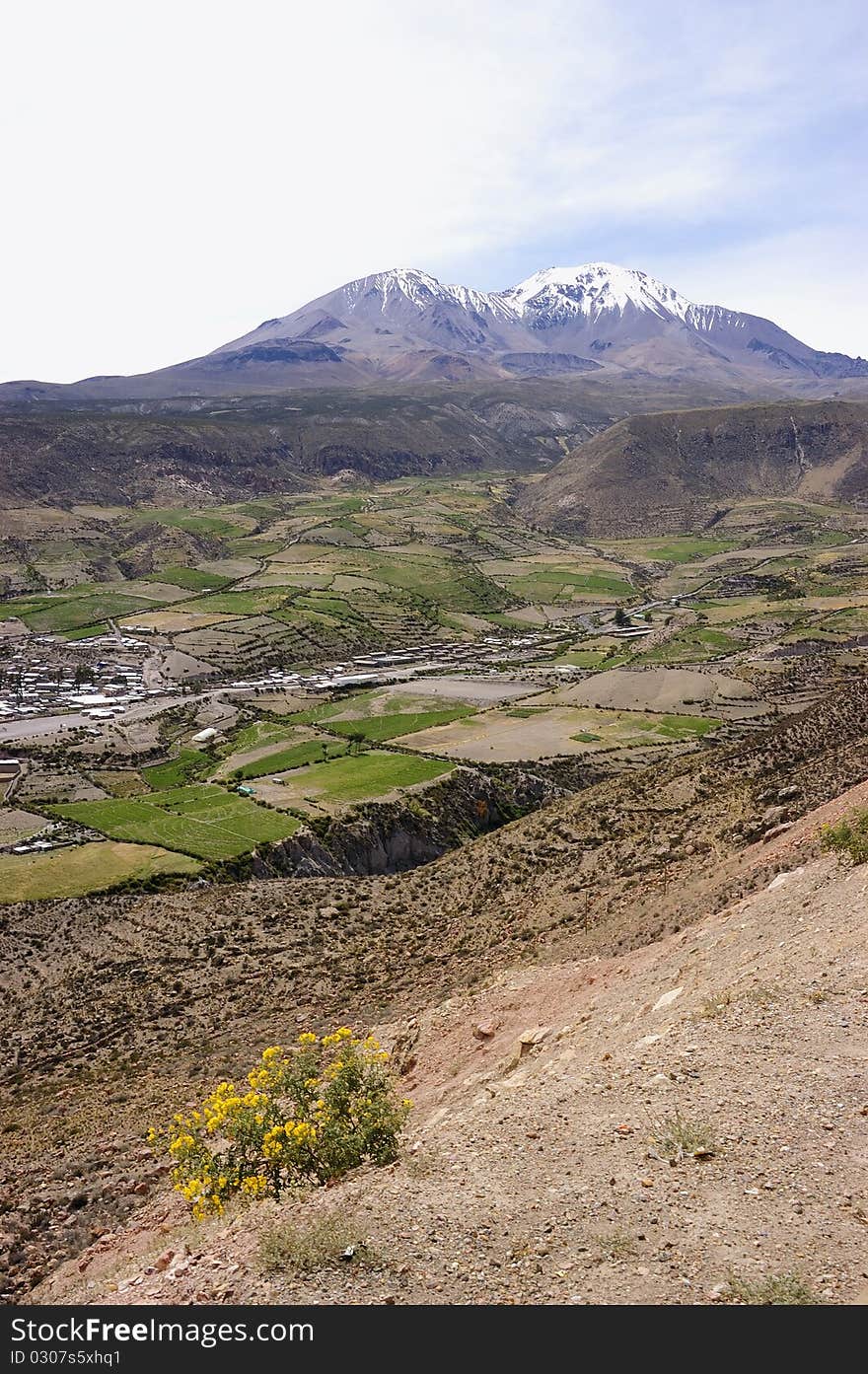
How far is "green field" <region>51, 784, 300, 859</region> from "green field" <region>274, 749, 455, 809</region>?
159 inches

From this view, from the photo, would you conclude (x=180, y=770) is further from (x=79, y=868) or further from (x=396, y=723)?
(x=79, y=868)

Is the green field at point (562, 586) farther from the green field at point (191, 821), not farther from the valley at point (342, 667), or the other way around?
the green field at point (191, 821)

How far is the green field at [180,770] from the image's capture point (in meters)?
70.7

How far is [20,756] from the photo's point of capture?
79250 millimetres

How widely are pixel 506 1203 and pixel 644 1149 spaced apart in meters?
2.28

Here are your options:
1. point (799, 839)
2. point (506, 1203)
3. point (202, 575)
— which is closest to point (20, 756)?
point (799, 839)

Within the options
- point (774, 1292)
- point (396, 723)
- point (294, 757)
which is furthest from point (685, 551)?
point (774, 1292)

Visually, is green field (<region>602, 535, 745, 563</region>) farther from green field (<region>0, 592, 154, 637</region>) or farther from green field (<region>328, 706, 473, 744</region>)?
green field (<region>328, 706, 473, 744</region>)

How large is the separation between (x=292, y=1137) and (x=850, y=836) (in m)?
17.0

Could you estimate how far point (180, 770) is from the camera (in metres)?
74.7

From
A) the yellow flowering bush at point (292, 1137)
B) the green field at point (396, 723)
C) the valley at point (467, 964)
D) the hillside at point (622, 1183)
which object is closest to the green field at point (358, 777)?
the valley at point (467, 964)

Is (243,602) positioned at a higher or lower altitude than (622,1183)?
higher

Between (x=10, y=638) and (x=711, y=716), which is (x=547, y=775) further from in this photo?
(x=10, y=638)

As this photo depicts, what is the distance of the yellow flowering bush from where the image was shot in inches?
600
